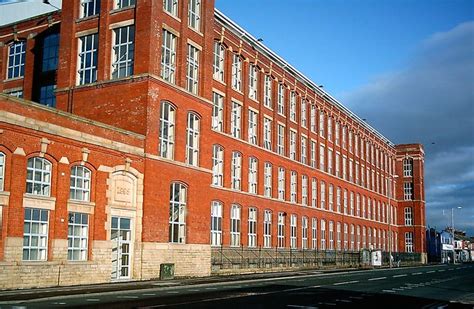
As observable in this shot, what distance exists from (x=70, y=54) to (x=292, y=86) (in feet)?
98.3

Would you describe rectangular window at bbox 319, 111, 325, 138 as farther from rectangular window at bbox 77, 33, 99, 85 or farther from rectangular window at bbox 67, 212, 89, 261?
rectangular window at bbox 67, 212, 89, 261

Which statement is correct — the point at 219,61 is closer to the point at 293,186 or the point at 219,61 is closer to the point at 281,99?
the point at 281,99

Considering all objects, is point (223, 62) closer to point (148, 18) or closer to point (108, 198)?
point (148, 18)

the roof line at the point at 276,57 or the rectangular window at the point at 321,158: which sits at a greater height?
the roof line at the point at 276,57

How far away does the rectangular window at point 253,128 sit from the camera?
5206 centimetres

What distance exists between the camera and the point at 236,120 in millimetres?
50031

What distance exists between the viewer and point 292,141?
202ft

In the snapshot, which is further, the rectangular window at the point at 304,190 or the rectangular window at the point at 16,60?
the rectangular window at the point at 304,190

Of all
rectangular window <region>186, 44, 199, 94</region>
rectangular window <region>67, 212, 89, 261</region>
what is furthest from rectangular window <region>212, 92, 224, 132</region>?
rectangular window <region>67, 212, 89, 261</region>

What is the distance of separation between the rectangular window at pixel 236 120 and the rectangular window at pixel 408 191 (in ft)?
206

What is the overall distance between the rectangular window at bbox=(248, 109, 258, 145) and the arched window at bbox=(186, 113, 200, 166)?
1336cm

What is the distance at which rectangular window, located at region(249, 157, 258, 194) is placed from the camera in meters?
51.3

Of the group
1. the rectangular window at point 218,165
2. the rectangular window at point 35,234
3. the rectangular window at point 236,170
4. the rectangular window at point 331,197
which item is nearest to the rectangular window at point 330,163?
the rectangular window at point 331,197

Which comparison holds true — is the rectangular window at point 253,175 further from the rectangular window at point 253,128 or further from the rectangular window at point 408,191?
the rectangular window at point 408,191
